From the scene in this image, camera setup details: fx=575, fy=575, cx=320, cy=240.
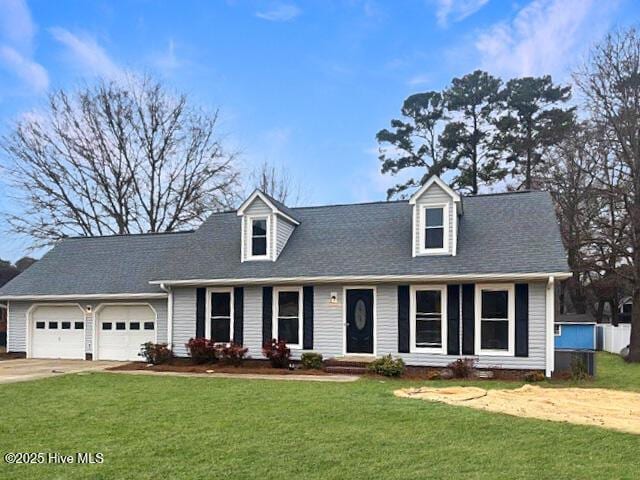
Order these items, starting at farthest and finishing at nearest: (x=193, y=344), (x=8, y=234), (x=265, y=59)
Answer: (x=8, y=234), (x=265, y=59), (x=193, y=344)

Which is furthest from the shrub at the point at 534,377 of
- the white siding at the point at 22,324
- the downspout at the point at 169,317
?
the white siding at the point at 22,324

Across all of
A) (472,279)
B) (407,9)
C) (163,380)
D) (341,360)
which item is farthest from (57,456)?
(407,9)

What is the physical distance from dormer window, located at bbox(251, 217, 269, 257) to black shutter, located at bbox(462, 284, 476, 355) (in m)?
5.93

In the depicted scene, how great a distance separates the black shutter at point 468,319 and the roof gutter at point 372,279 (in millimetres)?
442

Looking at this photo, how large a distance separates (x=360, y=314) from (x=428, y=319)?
180cm

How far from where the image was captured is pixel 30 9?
553 inches

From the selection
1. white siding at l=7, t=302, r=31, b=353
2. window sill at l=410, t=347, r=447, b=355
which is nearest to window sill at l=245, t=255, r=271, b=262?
window sill at l=410, t=347, r=447, b=355

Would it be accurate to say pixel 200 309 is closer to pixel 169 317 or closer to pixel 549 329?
pixel 169 317

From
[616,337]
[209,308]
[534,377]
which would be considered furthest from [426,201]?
[616,337]

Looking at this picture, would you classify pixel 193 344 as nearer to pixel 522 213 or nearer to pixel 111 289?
pixel 111 289

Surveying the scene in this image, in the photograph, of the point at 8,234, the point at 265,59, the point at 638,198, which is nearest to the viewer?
the point at 265,59

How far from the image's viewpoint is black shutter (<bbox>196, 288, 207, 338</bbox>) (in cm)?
1659

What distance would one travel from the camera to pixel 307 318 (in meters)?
15.6

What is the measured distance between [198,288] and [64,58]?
786 cm
